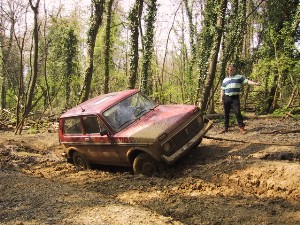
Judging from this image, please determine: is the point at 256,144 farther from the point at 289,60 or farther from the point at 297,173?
the point at 289,60

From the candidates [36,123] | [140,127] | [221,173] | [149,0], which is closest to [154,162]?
[140,127]

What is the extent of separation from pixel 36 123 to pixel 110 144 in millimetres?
12258

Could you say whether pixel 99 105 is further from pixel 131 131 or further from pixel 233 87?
pixel 233 87

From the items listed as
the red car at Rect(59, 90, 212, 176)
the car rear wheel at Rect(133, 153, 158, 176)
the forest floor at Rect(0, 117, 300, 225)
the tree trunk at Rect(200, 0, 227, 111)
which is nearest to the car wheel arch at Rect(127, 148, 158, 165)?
the red car at Rect(59, 90, 212, 176)

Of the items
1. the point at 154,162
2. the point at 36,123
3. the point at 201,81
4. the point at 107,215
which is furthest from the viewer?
the point at 36,123

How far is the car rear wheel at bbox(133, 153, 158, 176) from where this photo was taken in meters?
7.38

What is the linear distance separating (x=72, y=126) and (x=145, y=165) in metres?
2.65

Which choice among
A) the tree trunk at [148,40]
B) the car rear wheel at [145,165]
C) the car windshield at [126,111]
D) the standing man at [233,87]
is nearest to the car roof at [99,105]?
the car windshield at [126,111]

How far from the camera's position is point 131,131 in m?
7.48

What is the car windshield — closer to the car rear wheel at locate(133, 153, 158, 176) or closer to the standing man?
the car rear wheel at locate(133, 153, 158, 176)

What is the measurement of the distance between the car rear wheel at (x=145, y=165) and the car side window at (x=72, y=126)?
2080 mm

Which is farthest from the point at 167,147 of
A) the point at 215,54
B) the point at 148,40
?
the point at 148,40

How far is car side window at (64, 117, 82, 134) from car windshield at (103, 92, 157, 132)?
3.79 ft

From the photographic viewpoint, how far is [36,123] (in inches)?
741
